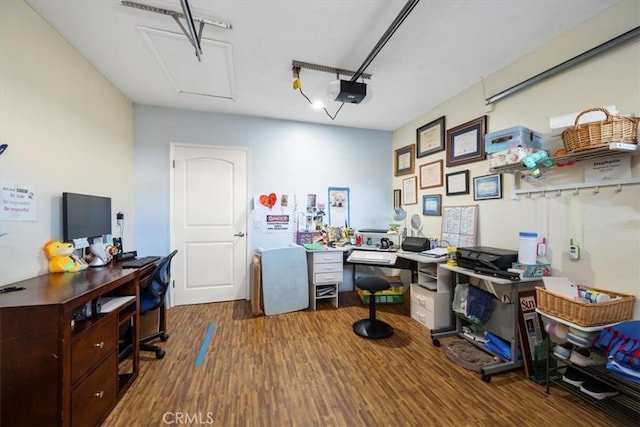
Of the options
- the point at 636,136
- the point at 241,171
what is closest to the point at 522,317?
the point at 636,136

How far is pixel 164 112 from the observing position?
327cm

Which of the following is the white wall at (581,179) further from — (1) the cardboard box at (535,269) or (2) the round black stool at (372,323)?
(2) the round black stool at (372,323)

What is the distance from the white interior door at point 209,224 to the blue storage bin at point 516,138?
9.77ft

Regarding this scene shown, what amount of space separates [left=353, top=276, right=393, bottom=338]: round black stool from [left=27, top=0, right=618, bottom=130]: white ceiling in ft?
7.04

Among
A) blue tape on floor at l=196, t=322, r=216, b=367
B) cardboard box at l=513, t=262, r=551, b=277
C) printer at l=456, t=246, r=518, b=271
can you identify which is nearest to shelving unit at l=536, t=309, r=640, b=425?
cardboard box at l=513, t=262, r=551, b=277

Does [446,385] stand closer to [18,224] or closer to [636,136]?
[636,136]

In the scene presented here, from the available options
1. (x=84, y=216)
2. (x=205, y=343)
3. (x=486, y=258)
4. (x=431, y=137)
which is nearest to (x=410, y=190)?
(x=431, y=137)

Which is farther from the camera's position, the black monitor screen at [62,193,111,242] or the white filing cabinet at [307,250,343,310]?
the white filing cabinet at [307,250,343,310]

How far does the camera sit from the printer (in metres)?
2.04

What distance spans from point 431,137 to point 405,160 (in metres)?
0.62

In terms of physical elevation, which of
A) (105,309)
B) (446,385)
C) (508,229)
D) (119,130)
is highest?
(119,130)

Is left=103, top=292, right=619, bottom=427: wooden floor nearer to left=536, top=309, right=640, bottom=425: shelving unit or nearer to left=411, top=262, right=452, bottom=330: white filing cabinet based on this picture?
left=536, top=309, right=640, bottom=425: shelving unit

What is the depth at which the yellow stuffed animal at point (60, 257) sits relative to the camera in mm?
1789

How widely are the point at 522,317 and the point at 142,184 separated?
14.0 feet
